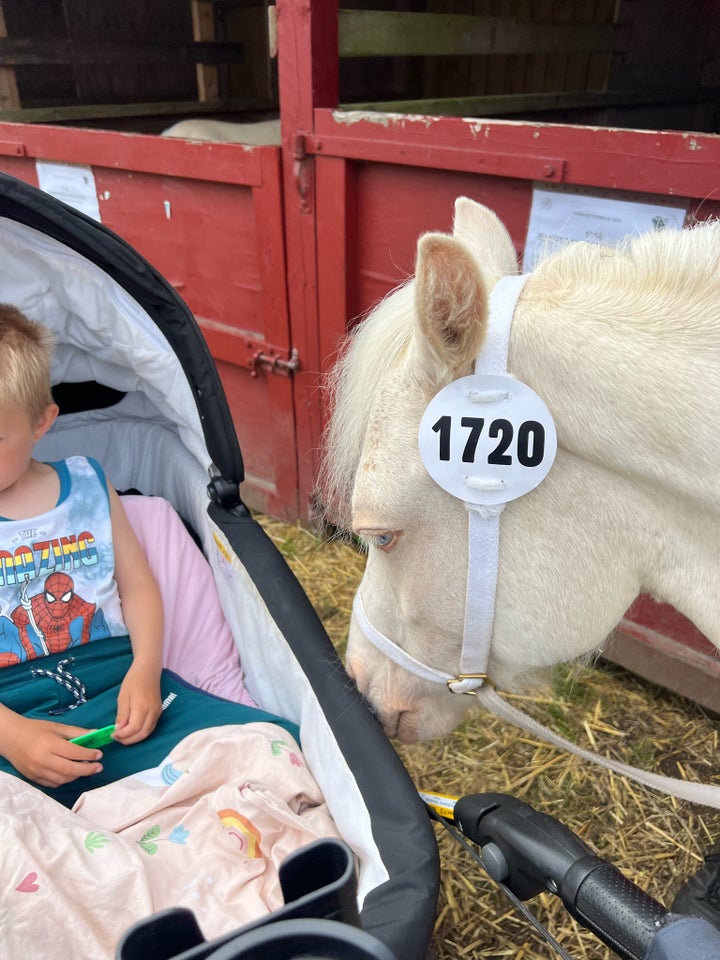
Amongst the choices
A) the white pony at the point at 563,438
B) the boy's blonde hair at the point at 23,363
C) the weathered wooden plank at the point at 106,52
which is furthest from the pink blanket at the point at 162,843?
the weathered wooden plank at the point at 106,52

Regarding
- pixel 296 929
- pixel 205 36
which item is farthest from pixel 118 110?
pixel 296 929

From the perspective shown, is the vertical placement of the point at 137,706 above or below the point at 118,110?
below

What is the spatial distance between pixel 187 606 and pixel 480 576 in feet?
3.40

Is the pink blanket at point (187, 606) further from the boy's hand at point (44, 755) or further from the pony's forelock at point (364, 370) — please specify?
the pony's forelock at point (364, 370)

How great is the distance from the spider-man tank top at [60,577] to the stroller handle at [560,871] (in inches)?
35.7

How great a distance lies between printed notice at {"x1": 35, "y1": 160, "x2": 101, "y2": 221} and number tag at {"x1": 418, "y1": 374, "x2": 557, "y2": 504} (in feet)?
8.42

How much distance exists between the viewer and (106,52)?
352 cm

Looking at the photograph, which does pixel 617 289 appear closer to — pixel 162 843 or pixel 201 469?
pixel 162 843

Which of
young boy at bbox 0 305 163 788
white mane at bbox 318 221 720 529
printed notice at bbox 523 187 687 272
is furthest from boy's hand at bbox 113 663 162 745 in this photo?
printed notice at bbox 523 187 687 272

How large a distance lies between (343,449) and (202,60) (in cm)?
362

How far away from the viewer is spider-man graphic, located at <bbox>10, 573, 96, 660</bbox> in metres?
1.48

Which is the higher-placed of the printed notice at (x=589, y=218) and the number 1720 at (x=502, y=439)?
the printed notice at (x=589, y=218)

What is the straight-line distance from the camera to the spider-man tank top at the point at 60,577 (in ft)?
4.83

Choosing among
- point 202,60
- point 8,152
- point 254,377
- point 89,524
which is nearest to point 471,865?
point 89,524
